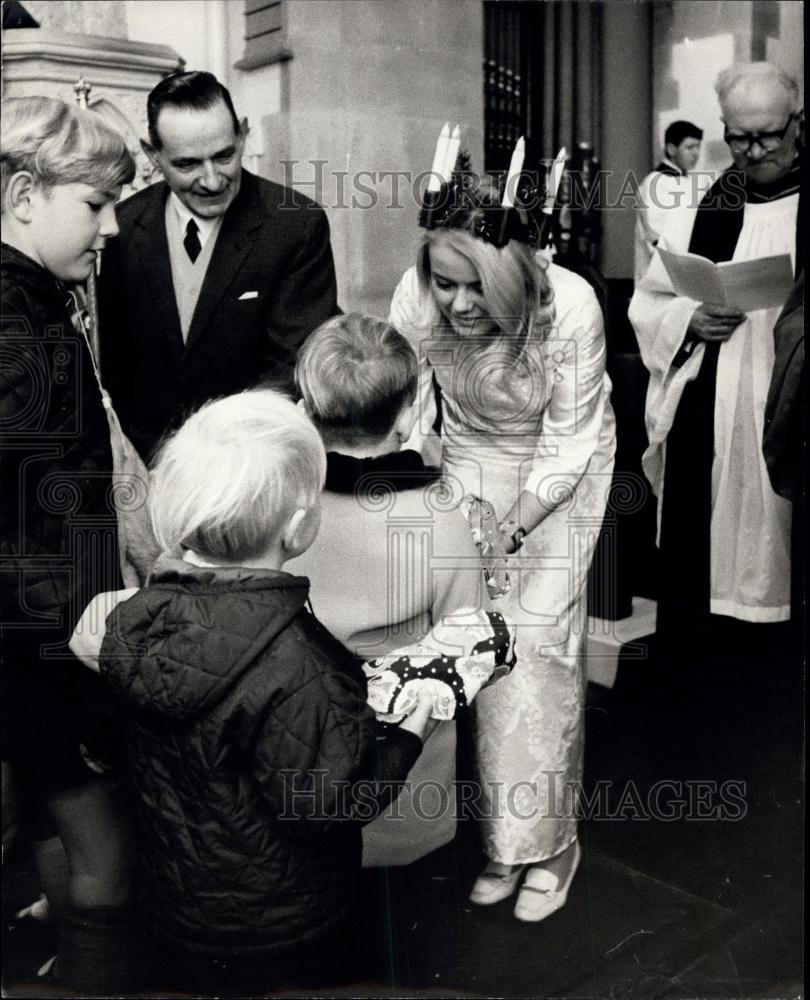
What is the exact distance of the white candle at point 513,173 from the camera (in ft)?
10.2

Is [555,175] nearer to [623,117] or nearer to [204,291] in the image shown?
[623,117]

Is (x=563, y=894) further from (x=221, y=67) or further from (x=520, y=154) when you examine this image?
(x=221, y=67)

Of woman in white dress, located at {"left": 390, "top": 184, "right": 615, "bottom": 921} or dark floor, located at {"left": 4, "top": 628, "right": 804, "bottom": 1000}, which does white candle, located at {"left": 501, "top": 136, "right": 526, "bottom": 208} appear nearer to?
woman in white dress, located at {"left": 390, "top": 184, "right": 615, "bottom": 921}

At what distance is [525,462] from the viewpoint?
322 centimetres

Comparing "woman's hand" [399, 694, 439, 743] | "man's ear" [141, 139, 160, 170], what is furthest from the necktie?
"woman's hand" [399, 694, 439, 743]

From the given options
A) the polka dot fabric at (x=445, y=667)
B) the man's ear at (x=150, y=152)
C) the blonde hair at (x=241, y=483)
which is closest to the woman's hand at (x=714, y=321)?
the polka dot fabric at (x=445, y=667)

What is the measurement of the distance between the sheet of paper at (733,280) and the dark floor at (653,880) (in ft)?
3.32

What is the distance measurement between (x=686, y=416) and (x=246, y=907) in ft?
5.85

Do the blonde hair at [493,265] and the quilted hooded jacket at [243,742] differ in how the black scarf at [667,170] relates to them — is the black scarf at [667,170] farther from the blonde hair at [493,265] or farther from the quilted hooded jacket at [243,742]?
the quilted hooded jacket at [243,742]

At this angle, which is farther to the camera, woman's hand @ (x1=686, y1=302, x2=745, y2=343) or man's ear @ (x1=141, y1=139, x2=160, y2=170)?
woman's hand @ (x1=686, y1=302, x2=745, y2=343)

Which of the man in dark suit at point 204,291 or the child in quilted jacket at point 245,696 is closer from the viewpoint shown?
the child in quilted jacket at point 245,696

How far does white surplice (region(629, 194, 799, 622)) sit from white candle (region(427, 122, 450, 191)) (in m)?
0.63

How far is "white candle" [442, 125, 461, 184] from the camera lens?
3104 mm

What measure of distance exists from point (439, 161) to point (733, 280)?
882 millimetres
